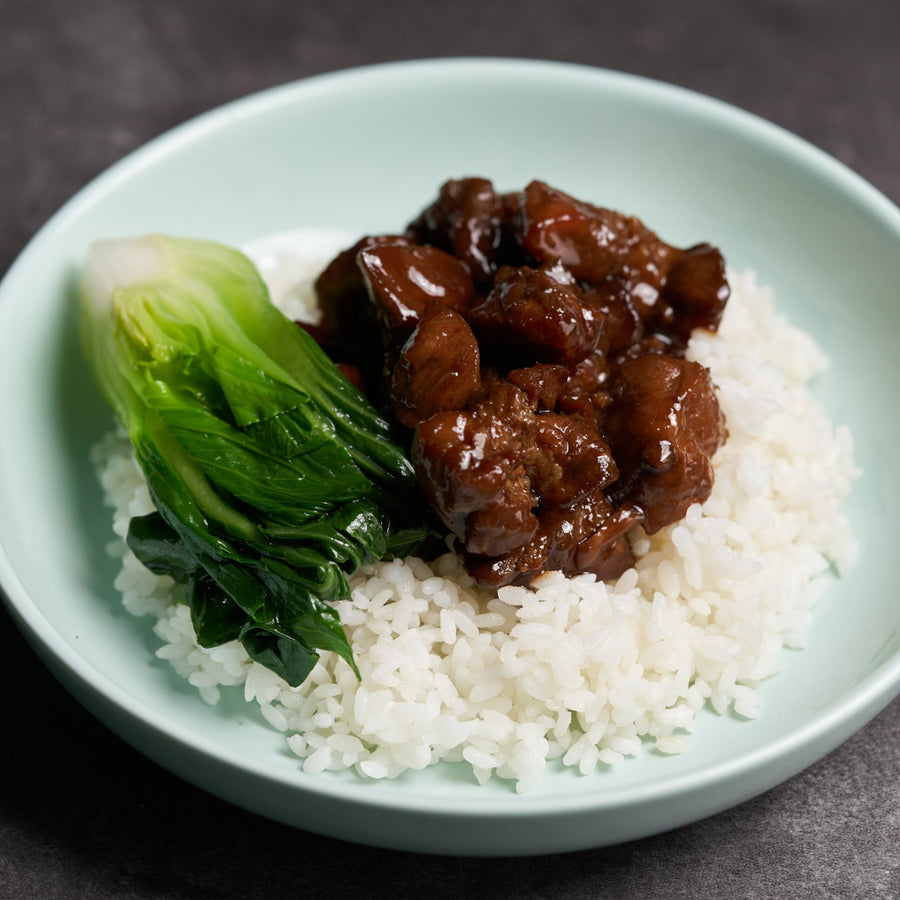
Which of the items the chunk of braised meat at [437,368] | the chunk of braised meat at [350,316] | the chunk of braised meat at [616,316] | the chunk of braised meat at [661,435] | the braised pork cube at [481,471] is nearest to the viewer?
the braised pork cube at [481,471]

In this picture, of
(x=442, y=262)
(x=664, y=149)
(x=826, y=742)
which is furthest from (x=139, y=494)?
(x=664, y=149)

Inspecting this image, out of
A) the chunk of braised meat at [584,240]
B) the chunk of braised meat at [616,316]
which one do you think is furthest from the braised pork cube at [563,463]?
the chunk of braised meat at [584,240]

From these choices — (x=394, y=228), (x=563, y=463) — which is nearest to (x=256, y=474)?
(x=563, y=463)

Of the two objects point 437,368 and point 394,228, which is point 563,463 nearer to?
point 437,368

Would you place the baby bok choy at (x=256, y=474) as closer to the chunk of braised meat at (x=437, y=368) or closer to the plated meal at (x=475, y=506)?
the plated meal at (x=475, y=506)

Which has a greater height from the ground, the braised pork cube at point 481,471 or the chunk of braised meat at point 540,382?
the chunk of braised meat at point 540,382

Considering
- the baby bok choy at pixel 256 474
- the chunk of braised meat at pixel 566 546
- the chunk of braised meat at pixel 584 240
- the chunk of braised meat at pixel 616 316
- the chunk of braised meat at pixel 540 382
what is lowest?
the baby bok choy at pixel 256 474

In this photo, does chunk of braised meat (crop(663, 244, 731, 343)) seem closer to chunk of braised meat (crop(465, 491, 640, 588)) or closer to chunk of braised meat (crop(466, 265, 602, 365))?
chunk of braised meat (crop(466, 265, 602, 365))
